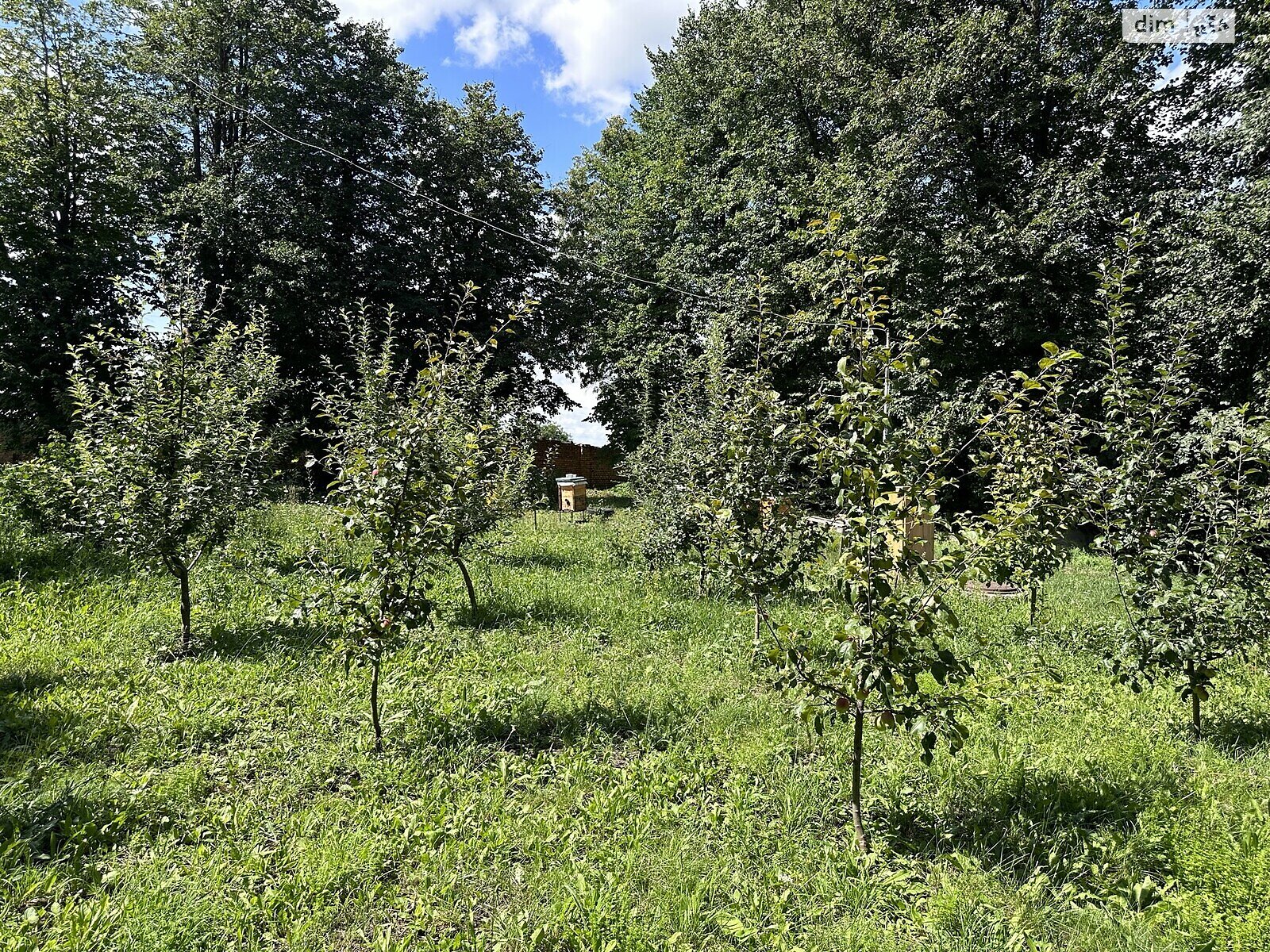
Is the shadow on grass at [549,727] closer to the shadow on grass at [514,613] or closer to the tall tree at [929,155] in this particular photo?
the shadow on grass at [514,613]

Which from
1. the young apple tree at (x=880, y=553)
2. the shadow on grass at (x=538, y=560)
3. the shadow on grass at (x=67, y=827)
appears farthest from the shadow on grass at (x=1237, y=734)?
the shadow on grass at (x=538, y=560)

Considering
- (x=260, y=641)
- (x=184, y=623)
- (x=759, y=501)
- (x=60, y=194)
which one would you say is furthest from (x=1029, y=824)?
(x=60, y=194)

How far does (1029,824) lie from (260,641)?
17.6ft

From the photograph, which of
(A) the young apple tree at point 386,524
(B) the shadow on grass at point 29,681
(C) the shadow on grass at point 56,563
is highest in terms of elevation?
(A) the young apple tree at point 386,524

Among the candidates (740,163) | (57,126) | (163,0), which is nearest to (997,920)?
(740,163)

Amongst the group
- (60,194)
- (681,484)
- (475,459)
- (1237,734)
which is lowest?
(1237,734)

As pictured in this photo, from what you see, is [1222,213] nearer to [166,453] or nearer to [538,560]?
[538,560]

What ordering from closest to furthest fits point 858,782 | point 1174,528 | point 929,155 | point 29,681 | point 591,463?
point 858,782
point 1174,528
point 29,681
point 929,155
point 591,463

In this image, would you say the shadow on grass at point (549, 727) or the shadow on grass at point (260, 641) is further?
the shadow on grass at point (260, 641)

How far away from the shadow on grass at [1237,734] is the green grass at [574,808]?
0.09 ft

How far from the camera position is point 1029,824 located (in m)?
2.97

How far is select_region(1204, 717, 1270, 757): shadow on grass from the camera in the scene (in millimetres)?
3732

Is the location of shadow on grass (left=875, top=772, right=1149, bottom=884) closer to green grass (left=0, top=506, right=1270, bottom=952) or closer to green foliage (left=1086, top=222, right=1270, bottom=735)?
green grass (left=0, top=506, right=1270, bottom=952)

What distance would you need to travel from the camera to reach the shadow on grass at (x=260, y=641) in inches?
193
